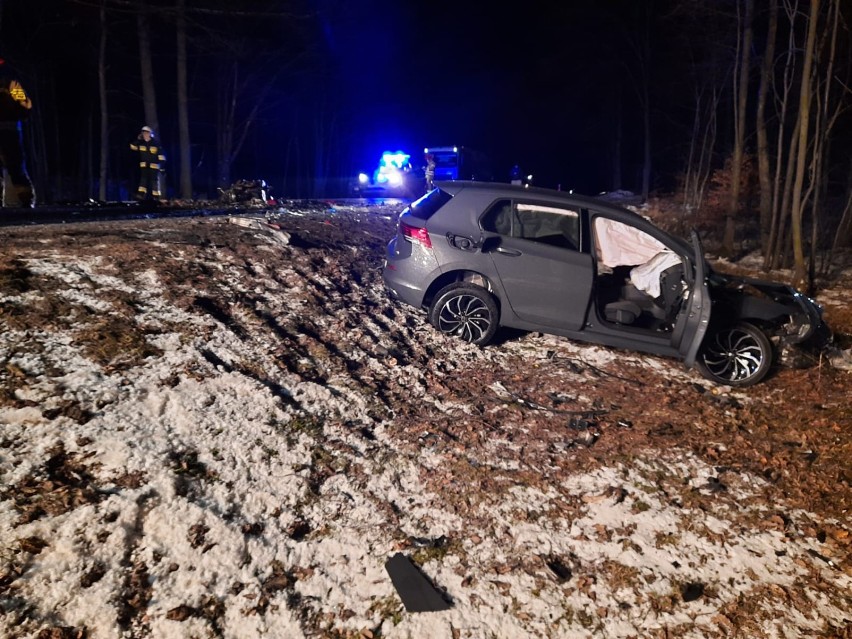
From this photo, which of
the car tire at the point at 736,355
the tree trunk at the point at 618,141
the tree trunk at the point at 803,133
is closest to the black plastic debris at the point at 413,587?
the car tire at the point at 736,355

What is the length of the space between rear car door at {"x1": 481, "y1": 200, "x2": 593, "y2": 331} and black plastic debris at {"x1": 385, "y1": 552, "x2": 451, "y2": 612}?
3545mm

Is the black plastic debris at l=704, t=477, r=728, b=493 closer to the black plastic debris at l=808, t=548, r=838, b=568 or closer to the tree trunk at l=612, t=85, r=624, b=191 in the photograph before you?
the black plastic debris at l=808, t=548, r=838, b=568

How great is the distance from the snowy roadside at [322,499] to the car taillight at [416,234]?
1.51 m

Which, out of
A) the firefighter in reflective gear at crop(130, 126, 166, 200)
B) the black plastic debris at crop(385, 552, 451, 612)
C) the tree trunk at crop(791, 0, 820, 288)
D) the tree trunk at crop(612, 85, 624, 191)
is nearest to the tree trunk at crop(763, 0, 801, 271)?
the tree trunk at crop(791, 0, 820, 288)

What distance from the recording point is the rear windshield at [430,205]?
6.39 metres

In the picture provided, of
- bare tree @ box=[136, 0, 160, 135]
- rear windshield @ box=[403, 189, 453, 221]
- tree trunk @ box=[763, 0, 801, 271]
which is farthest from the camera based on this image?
bare tree @ box=[136, 0, 160, 135]

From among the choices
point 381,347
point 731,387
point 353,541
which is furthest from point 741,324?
point 353,541

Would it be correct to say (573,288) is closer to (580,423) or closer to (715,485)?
(580,423)

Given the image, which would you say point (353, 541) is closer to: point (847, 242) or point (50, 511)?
Answer: point (50, 511)

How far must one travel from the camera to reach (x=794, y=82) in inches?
460

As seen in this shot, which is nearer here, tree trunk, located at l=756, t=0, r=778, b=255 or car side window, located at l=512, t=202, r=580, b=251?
car side window, located at l=512, t=202, r=580, b=251

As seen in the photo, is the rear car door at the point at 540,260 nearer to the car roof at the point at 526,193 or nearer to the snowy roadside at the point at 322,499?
the car roof at the point at 526,193

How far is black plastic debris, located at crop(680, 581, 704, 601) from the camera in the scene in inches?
115

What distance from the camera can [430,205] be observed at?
6527 mm
